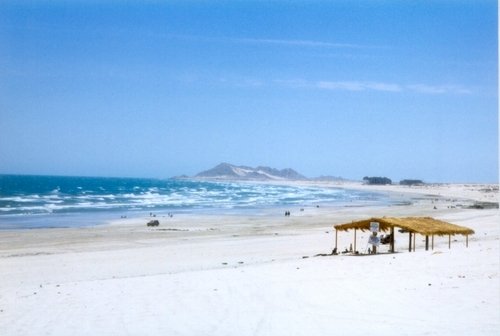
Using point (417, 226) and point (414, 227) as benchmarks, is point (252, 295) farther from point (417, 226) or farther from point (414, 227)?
point (417, 226)

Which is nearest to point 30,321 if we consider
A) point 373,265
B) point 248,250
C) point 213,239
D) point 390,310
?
point 390,310

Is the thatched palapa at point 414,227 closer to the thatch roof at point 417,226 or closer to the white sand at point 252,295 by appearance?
the thatch roof at point 417,226

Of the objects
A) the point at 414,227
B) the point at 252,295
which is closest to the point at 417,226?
the point at 414,227

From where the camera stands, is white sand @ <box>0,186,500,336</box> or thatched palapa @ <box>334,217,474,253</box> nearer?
white sand @ <box>0,186,500,336</box>

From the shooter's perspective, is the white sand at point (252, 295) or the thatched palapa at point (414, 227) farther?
the thatched palapa at point (414, 227)

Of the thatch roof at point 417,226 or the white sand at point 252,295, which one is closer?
the white sand at point 252,295

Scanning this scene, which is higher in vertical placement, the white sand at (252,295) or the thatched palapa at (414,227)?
the thatched palapa at (414,227)

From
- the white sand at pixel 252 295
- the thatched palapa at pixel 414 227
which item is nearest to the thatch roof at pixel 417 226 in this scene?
the thatched palapa at pixel 414 227

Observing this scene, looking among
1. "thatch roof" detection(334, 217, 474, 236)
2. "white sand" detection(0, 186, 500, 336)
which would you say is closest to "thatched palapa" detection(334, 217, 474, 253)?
"thatch roof" detection(334, 217, 474, 236)

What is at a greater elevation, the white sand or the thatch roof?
the thatch roof

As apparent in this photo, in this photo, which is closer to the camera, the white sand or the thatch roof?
the white sand

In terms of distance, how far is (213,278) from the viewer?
13.6m

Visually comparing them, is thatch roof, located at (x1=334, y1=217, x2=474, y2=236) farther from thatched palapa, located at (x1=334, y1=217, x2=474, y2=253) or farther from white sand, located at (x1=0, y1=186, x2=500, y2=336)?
white sand, located at (x1=0, y1=186, x2=500, y2=336)

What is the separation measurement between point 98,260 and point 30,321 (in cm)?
1137
